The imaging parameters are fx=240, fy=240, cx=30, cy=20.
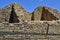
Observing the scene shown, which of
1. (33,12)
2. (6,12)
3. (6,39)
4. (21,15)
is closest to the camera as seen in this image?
(6,39)

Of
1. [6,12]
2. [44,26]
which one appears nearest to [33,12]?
[6,12]

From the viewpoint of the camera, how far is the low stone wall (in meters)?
12.5

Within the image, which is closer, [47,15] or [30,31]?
[30,31]

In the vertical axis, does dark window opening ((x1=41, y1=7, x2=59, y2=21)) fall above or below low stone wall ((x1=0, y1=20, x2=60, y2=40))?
above

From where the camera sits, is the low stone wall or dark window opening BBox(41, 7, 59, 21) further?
dark window opening BBox(41, 7, 59, 21)

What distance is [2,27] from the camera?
1257 centimetres

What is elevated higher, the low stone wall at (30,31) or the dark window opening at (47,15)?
the dark window opening at (47,15)

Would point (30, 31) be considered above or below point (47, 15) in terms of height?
below

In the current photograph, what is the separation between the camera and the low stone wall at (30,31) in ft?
41.1

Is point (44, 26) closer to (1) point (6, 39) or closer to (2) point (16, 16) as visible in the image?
(1) point (6, 39)

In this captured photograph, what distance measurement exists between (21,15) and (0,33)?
4110 millimetres

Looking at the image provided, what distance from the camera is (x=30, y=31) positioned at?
1271cm

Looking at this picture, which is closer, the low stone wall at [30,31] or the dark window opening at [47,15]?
the low stone wall at [30,31]

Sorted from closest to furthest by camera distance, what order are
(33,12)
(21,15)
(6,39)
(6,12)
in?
(6,39) → (21,15) → (6,12) → (33,12)
